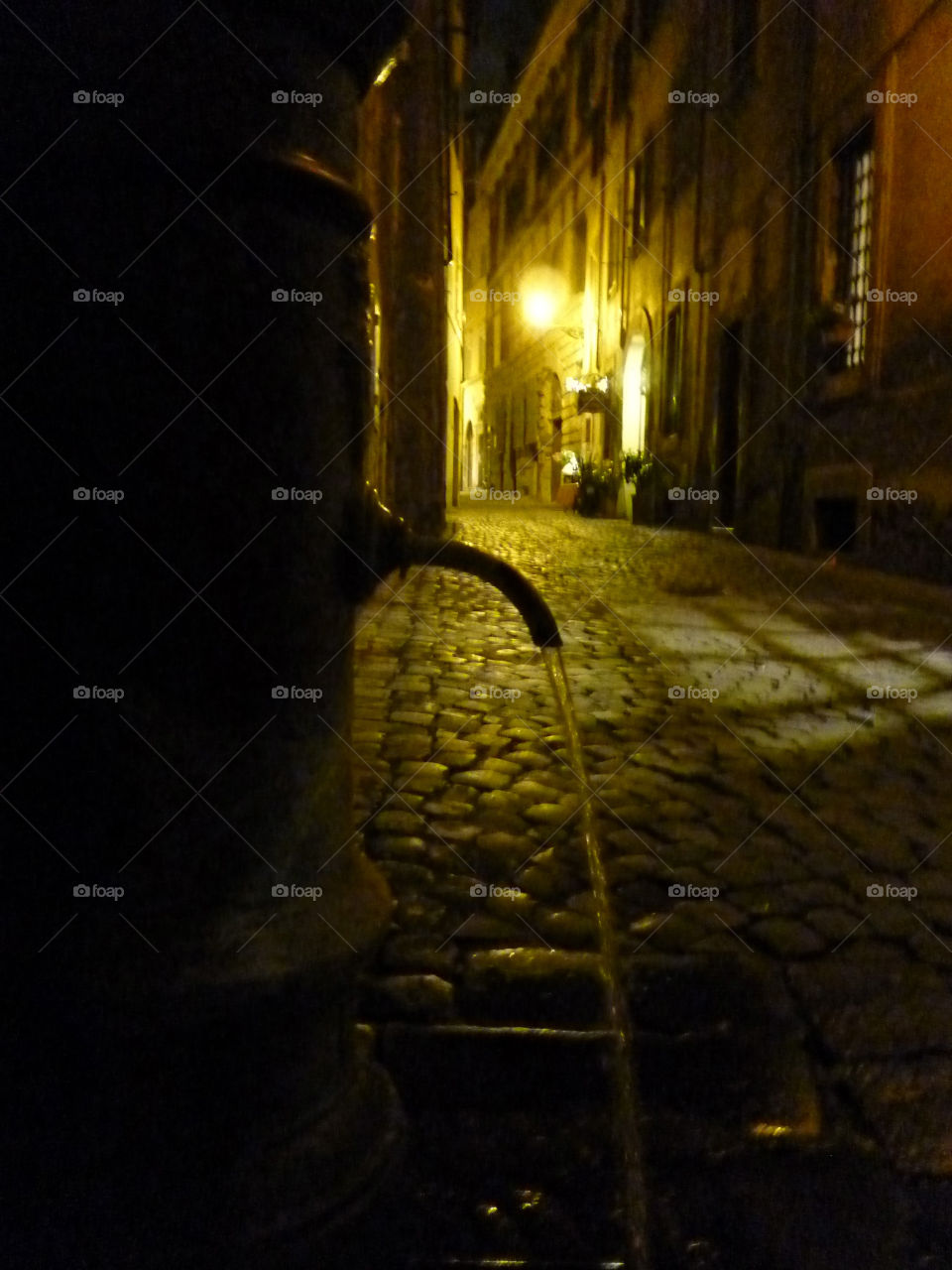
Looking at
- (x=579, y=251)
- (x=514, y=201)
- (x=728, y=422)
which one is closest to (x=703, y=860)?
(x=728, y=422)

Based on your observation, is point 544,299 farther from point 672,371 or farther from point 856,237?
point 856,237

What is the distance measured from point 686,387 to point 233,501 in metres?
16.5

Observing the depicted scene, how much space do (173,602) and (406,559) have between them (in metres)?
0.33

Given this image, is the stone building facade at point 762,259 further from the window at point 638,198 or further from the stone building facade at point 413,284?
the stone building facade at point 413,284

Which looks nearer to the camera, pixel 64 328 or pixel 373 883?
pixel 64 328

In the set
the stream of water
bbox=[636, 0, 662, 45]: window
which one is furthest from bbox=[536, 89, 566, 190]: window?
the stream of water

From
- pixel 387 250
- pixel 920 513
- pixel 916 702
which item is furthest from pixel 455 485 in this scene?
pixel 916 702

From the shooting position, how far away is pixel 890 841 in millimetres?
3117

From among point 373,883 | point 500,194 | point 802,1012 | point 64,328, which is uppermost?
point 500,194

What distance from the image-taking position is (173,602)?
1310 millimetres

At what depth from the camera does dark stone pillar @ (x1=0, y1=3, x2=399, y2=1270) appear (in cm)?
127

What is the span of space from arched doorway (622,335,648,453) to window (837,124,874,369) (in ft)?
27.7

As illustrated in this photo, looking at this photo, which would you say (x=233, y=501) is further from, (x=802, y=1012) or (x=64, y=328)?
(x=802, y=1012)

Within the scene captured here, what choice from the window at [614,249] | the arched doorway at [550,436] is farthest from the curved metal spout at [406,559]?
the arched doorway at [550,436]
